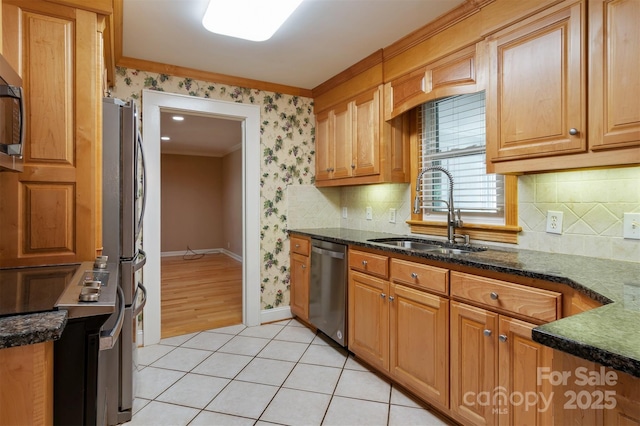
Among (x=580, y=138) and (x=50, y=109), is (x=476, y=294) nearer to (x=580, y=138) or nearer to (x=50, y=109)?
(x=580, y=138)

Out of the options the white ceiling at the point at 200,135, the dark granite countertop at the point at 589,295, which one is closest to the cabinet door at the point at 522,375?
the dark granite countertop at the point at 589,295

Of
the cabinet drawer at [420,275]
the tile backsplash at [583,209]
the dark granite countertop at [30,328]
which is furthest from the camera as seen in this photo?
the cabinet drawer at [420,275]

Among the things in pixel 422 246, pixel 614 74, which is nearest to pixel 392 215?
pixel 422 246

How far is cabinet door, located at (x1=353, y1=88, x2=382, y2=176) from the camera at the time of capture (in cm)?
274

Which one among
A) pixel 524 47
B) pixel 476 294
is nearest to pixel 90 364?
pixel 476 294

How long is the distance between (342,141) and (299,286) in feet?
4.69

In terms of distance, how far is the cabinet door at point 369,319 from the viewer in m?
2.23

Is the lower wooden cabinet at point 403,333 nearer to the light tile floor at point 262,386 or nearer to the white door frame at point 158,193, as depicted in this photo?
the light tile floor at point 262,386

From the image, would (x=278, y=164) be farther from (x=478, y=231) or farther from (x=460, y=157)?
(x=478, y=231)

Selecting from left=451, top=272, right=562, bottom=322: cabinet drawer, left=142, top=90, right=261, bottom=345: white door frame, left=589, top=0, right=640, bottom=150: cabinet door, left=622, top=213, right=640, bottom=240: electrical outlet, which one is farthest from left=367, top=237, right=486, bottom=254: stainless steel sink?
left=142, top=90, right=261, bottom=345: white door frame

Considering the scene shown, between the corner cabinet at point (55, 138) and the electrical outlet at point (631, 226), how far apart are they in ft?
Result: 8.55

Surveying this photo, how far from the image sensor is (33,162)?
1.70m

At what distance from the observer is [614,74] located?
4.55ft

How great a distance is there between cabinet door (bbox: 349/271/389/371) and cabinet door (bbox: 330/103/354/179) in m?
1.01
